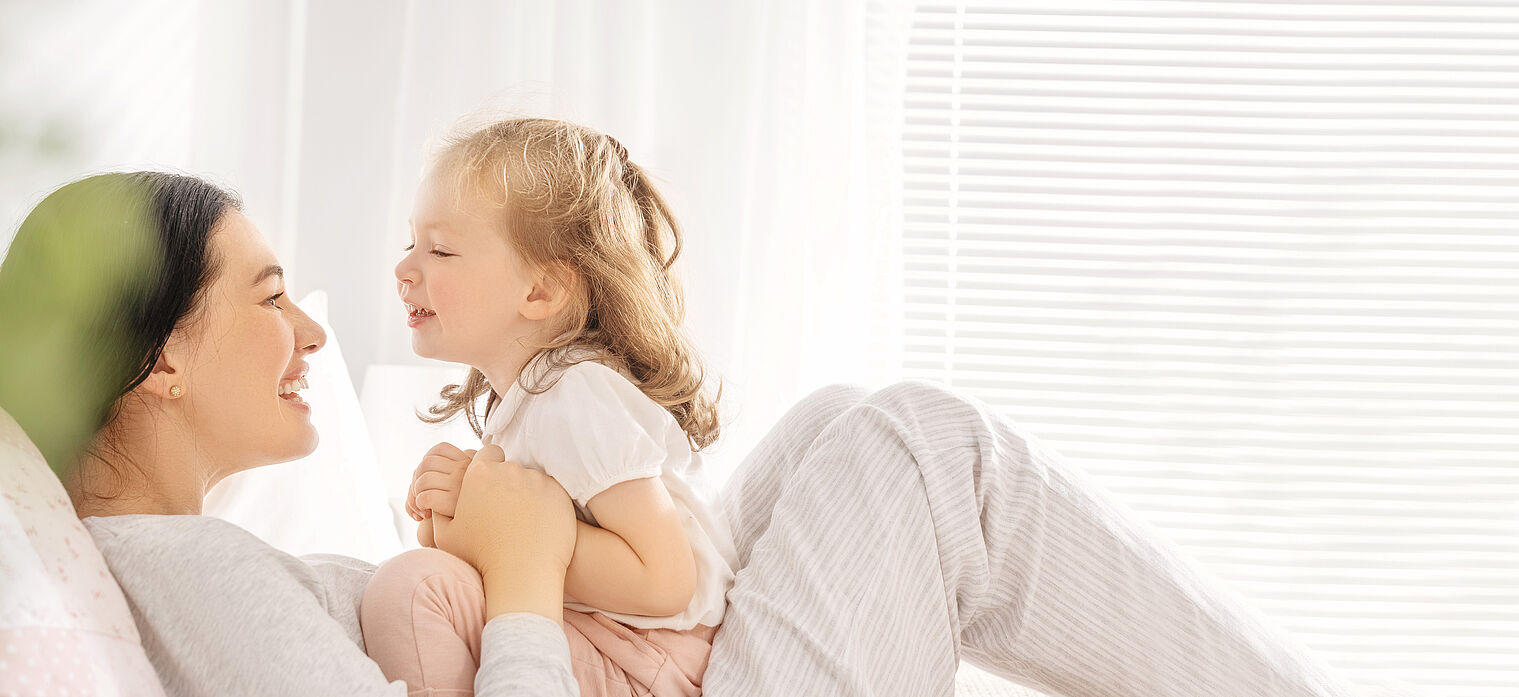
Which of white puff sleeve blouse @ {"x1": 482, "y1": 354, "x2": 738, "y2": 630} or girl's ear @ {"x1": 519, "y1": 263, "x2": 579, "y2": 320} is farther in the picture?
girl's ear @ {"x1": 519, "y1": 263, "x2": 579, "y2": 320}

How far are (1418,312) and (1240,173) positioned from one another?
51cm

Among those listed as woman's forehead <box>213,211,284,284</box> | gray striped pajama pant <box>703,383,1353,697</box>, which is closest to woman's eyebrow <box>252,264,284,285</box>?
woman's forehead <box>213,211,284,284</box>

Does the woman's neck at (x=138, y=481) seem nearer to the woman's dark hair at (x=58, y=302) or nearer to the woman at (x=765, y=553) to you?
the woman at (x=765, y=553)

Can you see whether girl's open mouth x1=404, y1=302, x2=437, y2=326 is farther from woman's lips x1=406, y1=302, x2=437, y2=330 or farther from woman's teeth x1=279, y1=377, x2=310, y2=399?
woman's teeth x1=279, y1=377, x2=310, y2=399

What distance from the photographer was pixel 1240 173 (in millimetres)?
2393

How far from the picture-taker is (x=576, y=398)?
991 mm

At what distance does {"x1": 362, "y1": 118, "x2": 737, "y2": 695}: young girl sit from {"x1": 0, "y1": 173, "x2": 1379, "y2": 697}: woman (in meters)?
0.03

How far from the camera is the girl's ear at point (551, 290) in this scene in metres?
1.13

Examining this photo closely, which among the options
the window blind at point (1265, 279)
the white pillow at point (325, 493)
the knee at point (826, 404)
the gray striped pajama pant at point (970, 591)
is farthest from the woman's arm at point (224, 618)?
the window blind at point (1265, 279)

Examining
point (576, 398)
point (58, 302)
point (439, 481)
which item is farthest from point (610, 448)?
point (58, 302)

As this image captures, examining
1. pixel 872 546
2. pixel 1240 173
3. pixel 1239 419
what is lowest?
pixel 1239 419

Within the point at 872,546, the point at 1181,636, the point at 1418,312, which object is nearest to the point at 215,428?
the point at 872,546

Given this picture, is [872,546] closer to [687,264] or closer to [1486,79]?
[687,264]

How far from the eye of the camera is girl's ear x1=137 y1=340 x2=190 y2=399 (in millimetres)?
856
